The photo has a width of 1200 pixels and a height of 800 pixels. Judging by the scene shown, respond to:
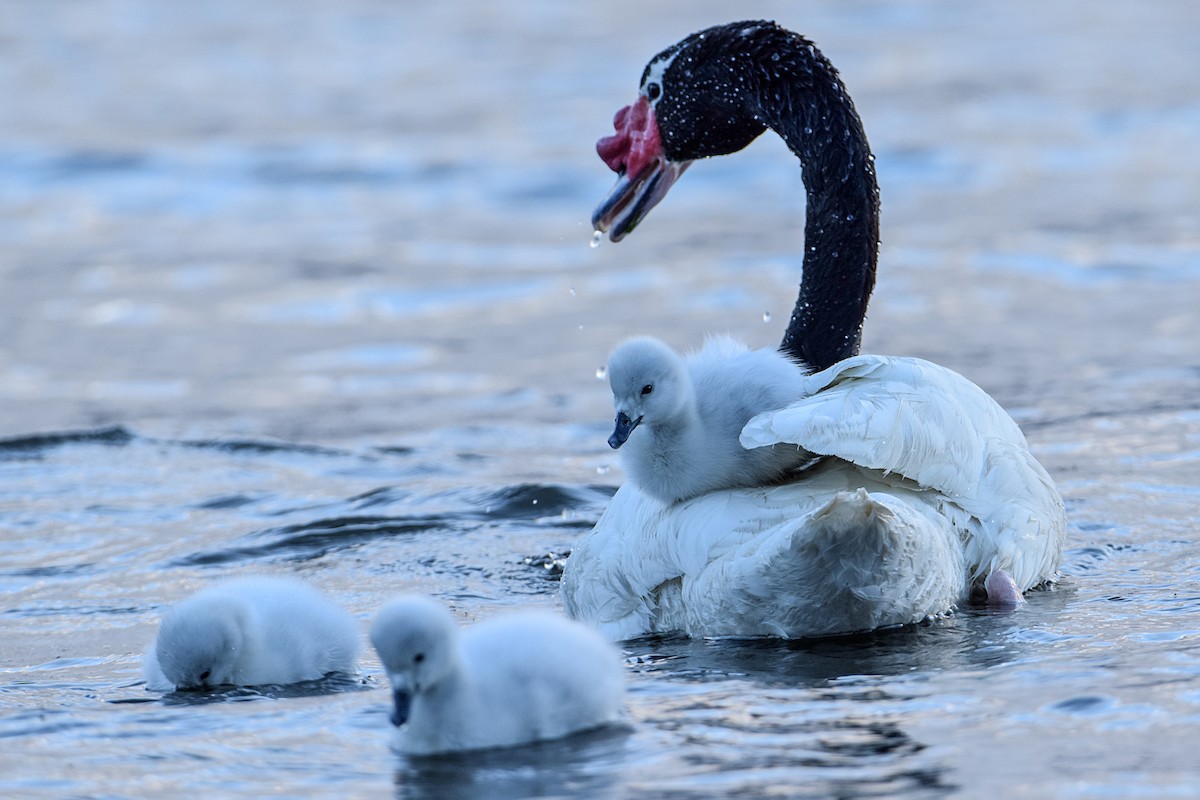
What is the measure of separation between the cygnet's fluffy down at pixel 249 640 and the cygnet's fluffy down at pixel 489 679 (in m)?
1.02

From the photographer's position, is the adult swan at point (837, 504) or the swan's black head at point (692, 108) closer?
the adult swan at point (837, 504)

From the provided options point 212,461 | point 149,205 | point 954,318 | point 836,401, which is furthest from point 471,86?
point 836,401

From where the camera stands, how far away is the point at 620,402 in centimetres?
603

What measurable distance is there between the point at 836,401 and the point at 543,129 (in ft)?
51.3

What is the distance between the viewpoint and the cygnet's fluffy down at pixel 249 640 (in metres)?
6.10

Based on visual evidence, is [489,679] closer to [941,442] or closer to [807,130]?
[941,442]

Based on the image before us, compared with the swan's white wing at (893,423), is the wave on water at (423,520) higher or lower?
lower

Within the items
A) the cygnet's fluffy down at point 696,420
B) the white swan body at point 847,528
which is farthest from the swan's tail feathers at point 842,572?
the cygnet's fluffy down at point 696,420

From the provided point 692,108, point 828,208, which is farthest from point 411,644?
point 692,108

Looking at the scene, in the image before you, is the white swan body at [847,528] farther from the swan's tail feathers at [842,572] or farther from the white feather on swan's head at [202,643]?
the white feather on swan's head at [202,643]

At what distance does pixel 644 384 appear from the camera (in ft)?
19.5

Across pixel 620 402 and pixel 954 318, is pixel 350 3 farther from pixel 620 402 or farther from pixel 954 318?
pixel 620 402

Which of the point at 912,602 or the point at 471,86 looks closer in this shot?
the point at 912,602

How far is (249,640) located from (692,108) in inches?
123
